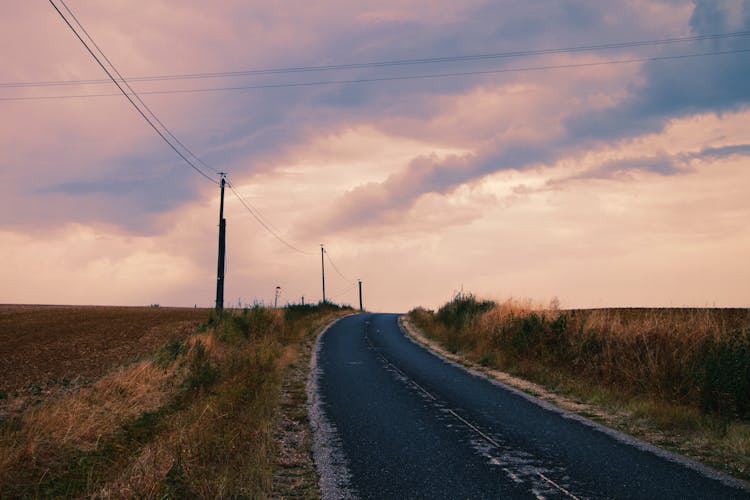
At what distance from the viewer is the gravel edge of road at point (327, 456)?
6914 millimetres

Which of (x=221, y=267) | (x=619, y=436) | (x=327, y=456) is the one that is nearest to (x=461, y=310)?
(x=221, y=267)

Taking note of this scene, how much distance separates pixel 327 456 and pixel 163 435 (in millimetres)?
3621

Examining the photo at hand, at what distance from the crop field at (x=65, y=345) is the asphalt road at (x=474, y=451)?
9054 mm

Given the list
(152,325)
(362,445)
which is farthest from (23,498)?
(152,325)

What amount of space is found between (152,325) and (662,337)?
27.3 m

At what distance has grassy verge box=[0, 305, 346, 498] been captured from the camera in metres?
6.93

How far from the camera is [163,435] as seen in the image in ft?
33.0

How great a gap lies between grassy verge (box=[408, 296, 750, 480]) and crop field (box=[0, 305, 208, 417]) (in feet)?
45.3

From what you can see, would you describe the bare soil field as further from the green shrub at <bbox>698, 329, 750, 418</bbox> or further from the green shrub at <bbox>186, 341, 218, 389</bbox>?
the green shrub at <bbox>698, 329, 750, 418</bbox>

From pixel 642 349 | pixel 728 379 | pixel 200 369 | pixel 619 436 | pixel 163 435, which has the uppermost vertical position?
pixel 642 349

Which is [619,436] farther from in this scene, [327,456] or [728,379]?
[327,456]

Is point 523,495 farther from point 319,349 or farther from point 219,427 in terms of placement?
point 319,349

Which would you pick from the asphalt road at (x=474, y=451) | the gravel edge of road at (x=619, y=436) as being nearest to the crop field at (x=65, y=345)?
the asphalt road at (x=474, y=451)

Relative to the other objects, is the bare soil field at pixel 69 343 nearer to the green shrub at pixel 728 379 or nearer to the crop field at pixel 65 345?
the crop field at pixel 65 345
